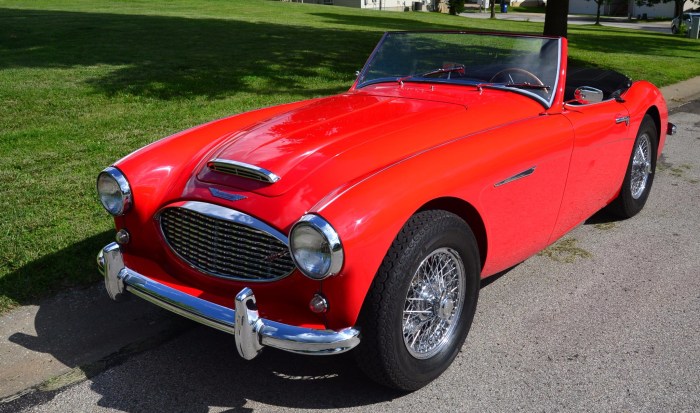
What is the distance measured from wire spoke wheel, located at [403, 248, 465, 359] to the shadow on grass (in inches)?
79.2

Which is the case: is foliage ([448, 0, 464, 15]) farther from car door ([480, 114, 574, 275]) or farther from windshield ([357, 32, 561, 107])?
car door ([480, 114, 574, 275])

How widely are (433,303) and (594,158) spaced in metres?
1.70

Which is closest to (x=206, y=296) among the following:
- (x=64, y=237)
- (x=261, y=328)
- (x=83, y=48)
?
(x=261, y=328)

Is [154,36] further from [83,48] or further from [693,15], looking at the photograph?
[693,15]

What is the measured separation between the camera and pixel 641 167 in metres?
5.10

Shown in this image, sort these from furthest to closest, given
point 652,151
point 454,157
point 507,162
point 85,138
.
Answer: point 85,138 → point 652,151 → point 507,162 → point 454,157

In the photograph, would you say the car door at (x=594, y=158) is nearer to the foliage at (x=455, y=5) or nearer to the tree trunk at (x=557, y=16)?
the tree trunk at (x=557, y=16)

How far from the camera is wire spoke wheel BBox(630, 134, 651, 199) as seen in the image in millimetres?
4980

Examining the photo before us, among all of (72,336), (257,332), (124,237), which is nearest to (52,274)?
(72,336)

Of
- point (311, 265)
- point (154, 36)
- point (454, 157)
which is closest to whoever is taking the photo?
point (311, 265)

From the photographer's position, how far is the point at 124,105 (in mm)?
8266

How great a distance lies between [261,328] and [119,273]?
0.85 metres

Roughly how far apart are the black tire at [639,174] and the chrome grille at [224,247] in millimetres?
3001

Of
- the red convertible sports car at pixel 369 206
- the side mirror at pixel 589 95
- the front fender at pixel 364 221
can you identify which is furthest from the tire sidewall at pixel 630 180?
the front fender at pixel 364 221
